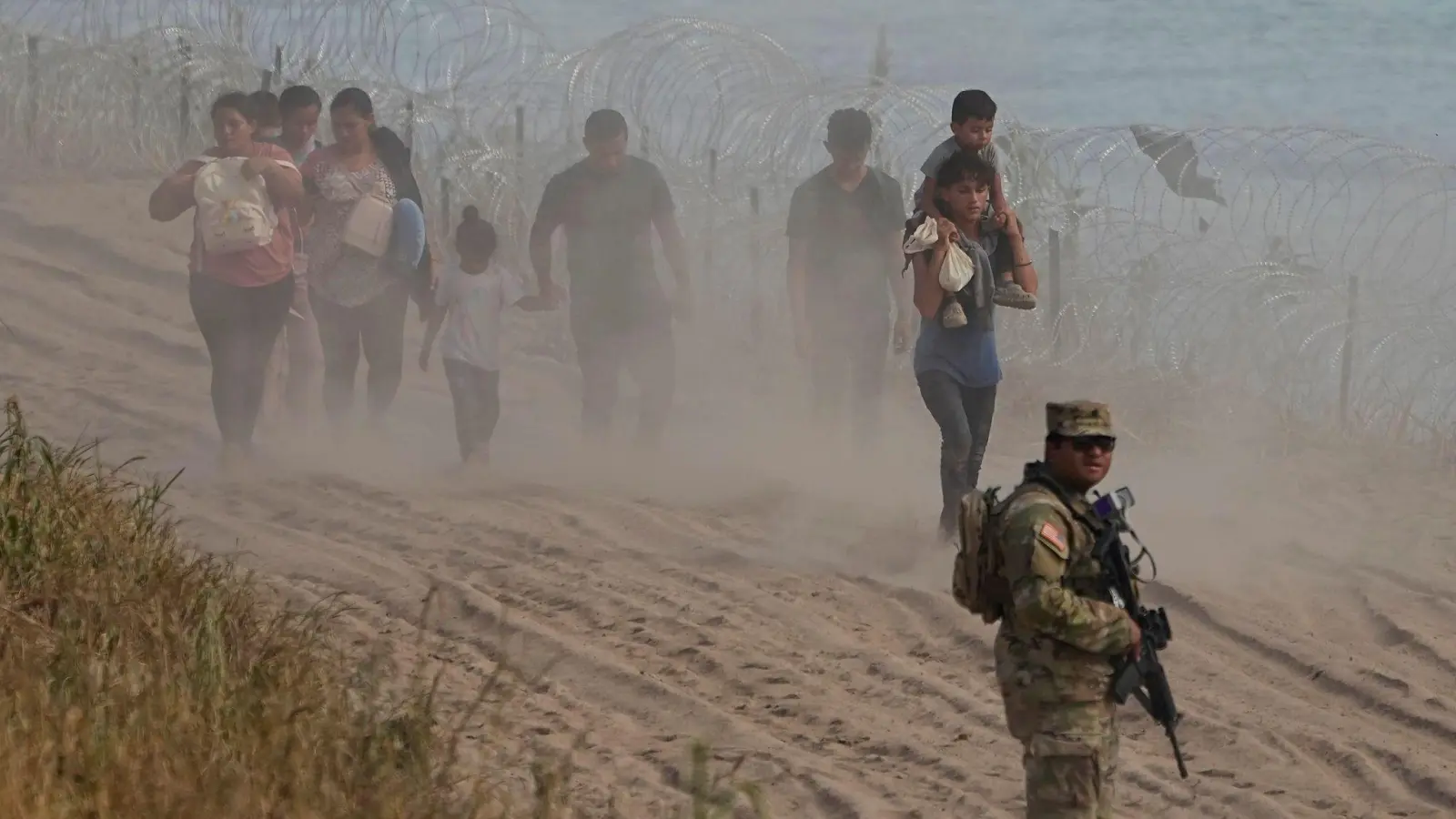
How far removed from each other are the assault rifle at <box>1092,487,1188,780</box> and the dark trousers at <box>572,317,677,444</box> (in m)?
6.04

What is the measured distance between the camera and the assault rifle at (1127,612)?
14.3 feet

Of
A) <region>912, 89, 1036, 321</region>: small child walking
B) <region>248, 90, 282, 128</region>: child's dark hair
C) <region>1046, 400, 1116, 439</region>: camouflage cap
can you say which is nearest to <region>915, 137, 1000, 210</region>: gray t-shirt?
<region>912, 89, 1036, 321</region>: small child walking

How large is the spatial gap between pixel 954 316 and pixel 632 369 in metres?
3.18

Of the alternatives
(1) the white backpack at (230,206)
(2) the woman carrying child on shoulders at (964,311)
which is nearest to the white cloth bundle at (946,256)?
(2) the woman carrying child on shoulders at (964,311)

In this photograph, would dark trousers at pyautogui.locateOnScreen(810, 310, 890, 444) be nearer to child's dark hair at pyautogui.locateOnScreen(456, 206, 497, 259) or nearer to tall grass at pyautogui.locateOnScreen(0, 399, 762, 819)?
child's dark hair at pyautogui.locateOnScreen(456, 206, 497, 259)

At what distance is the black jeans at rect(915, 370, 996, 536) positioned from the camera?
7.76 metres

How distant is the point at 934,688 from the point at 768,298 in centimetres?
871

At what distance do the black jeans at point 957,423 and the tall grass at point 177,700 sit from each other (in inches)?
82.8

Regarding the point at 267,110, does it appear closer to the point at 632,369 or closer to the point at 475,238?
the point at 475,238

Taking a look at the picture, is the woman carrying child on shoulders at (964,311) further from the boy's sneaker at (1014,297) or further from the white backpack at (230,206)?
the white backpack at (230,206)

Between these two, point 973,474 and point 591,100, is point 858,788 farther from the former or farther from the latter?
point 591,100

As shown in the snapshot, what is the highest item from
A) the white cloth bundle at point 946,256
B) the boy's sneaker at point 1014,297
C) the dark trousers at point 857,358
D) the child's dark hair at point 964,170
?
the child's dark hair at point 964,170

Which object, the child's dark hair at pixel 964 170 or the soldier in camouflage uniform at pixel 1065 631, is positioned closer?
the soldier in camouflage uniform at pixel 1065 631

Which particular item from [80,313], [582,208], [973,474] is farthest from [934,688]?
[80,313]
